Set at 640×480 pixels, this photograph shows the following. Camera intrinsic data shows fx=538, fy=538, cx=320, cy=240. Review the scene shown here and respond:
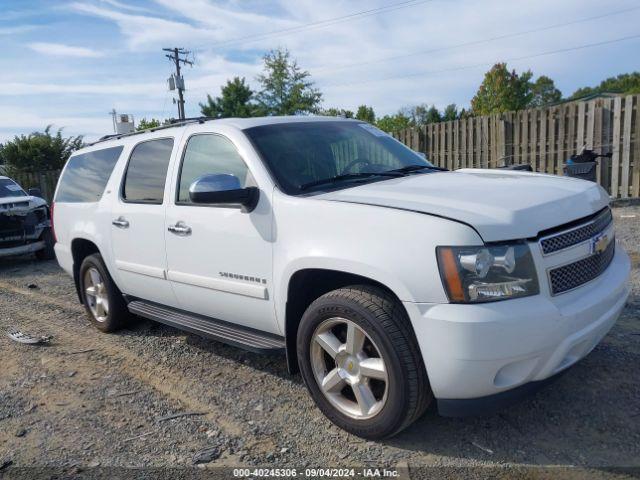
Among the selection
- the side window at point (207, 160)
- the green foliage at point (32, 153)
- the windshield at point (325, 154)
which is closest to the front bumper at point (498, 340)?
the windshield at point (325, 154)

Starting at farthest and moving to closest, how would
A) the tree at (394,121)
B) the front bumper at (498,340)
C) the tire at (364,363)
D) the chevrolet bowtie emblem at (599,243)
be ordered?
1. the tree at (394,121)
2. the chevrolet bowtie emblem at (599,243)
3. the tire at (364,363)
4. the front bumper at (498,340)

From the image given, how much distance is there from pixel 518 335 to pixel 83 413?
278 centimetres

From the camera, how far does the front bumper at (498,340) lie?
7.89ft

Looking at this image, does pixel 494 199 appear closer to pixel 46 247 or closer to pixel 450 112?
pixel 46 247

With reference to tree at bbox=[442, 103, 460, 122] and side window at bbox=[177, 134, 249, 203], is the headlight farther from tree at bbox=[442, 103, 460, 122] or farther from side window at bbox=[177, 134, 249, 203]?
tree at bbox=[442, 103, 460, 122]

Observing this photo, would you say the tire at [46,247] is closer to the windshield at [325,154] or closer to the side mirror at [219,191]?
the windshield at [325,154]

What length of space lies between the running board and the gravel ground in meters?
0.39

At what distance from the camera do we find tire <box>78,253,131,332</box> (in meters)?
5.01

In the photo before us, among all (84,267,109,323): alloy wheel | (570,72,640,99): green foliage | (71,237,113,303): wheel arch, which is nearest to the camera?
(84,267,109,323): alloy wheel

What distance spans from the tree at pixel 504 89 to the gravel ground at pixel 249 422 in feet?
166

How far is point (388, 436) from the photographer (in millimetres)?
2834

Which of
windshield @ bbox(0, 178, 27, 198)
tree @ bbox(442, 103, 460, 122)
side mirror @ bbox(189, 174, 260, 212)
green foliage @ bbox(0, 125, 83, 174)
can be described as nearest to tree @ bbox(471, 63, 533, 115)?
tree @ bbox(442, 103, 460, 122)

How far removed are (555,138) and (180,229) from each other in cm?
921

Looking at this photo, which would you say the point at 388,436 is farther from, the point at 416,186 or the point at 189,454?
the point at 416,186
